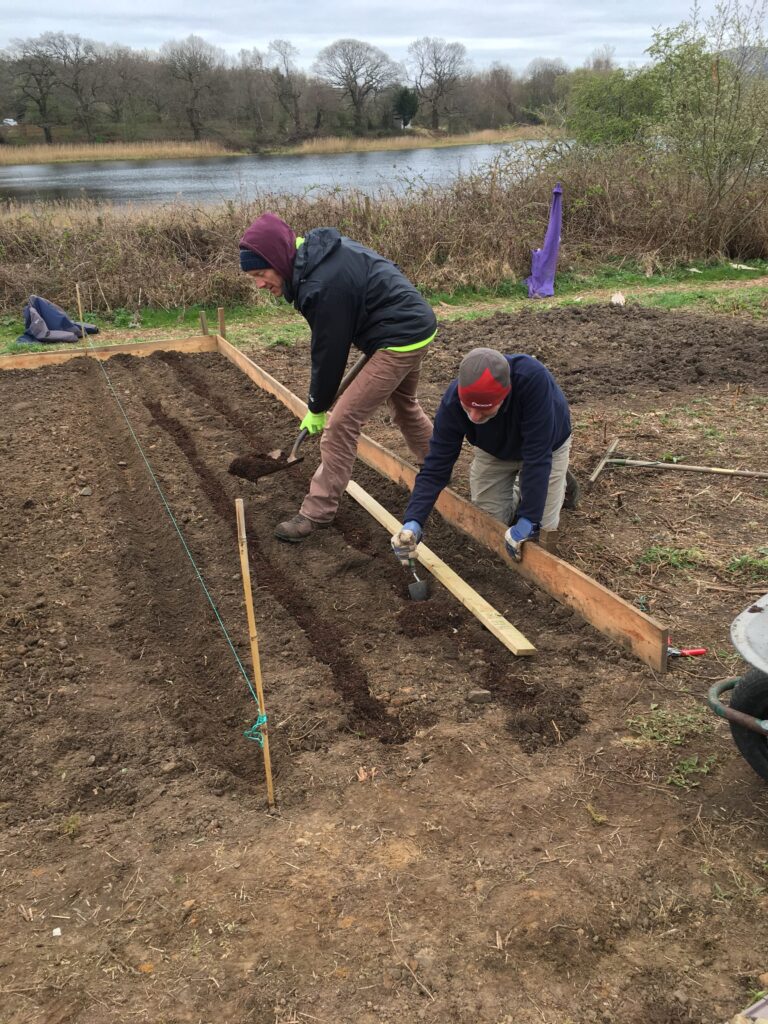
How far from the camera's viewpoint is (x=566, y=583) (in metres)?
3.79

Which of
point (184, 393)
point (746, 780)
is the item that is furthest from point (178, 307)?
point (746, 780)

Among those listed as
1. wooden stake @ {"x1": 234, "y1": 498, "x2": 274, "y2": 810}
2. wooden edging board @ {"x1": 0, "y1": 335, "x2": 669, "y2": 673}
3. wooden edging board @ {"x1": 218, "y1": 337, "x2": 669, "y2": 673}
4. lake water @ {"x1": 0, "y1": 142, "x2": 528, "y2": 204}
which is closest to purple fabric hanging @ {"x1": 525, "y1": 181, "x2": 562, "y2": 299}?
lake water @ {"x1": 0, "y1": 142, "x2": 528, "y2": 204}

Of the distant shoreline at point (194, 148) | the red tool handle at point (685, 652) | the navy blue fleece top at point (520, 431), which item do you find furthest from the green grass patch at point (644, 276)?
the distant shoreline at point (194, 148)

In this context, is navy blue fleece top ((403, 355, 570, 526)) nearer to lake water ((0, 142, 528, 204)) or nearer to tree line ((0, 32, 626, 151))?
lake water ((0, 142, 528, 204))

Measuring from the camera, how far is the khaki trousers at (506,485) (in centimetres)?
419

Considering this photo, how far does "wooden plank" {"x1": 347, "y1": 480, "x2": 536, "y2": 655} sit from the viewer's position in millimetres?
3543

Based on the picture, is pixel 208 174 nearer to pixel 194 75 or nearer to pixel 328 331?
pixel 194 75

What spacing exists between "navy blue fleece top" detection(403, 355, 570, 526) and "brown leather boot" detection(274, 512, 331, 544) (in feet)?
3.30

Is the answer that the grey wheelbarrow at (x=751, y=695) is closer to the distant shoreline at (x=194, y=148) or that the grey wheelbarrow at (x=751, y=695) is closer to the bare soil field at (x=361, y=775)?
the bare soil field at (x=361, y=775)

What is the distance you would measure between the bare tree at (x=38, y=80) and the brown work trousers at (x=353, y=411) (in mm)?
38390

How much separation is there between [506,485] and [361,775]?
2.11 meters

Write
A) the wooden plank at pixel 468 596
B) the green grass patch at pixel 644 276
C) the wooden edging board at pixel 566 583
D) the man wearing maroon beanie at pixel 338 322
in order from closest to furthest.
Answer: the wooden edging board at pixel 566 583 → the wooden plank at pixel 468 596 → the man wearing maroon beanie at pixel 338 322 → the green grass patch at pixel 644 276

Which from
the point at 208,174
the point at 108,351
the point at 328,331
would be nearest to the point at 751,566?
the point at 328,331

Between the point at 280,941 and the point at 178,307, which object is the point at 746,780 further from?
the point at 178,307
